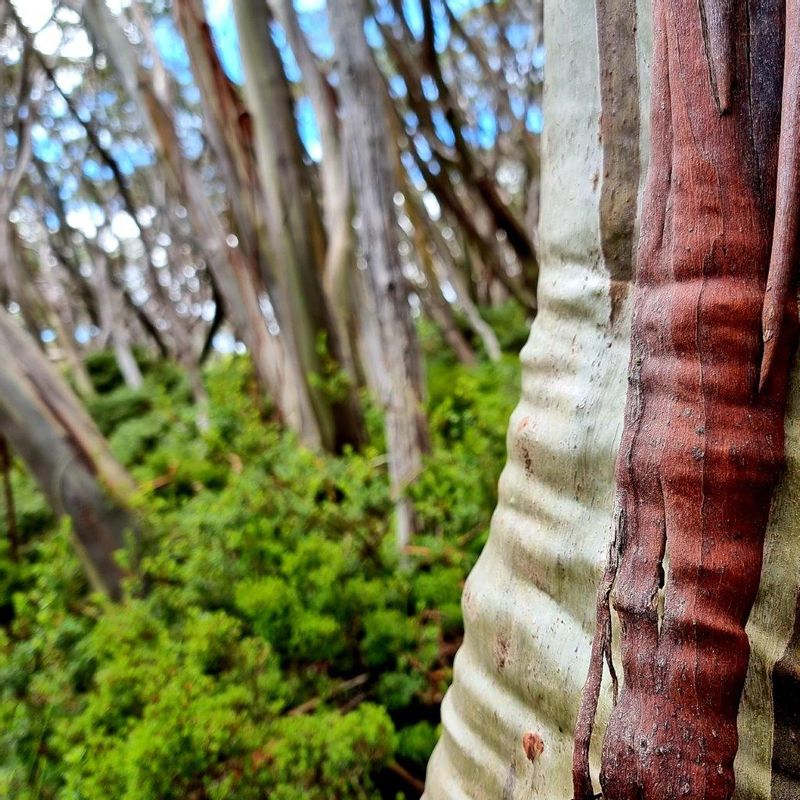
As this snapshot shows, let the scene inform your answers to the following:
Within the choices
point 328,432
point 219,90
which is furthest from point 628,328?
point 219,90

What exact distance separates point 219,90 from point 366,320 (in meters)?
1.65

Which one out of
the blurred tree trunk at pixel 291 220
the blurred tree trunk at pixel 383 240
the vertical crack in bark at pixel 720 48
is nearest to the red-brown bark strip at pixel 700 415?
the vertical crack in bark at pixel 720 48

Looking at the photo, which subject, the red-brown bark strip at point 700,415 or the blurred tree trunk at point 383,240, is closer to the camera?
the red-brown bark strip at point 700,415

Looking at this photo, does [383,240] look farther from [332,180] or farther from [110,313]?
[110,313]

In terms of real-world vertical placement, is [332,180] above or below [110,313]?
above

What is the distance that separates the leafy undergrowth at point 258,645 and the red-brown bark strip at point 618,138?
3.90 ft

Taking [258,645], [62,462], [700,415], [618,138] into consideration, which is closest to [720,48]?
[618,138]

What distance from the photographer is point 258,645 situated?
190 centimetres

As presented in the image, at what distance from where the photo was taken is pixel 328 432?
3920 millimetres

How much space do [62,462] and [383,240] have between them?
153cm

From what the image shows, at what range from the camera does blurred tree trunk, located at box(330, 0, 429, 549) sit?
2533 mm

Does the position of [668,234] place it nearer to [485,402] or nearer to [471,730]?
[471,730]

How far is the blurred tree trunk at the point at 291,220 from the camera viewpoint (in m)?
3.53

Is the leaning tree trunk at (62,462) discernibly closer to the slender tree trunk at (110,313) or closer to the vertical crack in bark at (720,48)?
the vertical crack in bark at (720,48)
